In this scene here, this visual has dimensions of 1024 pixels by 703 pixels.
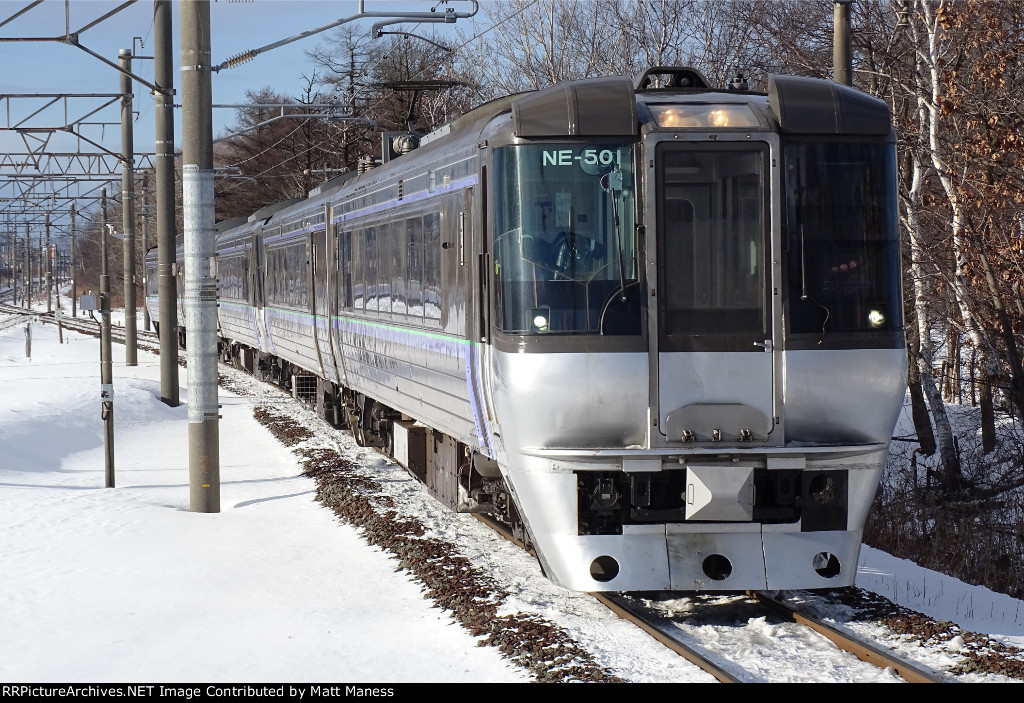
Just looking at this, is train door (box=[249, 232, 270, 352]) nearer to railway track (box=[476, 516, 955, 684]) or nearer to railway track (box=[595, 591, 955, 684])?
railway track (box=[476, 516, 955, 684])

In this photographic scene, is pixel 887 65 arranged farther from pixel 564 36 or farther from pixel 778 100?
pixel 564 36

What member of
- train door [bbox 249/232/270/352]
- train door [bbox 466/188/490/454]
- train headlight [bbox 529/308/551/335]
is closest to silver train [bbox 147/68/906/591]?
train headlight [bbox 529/308/551/335]

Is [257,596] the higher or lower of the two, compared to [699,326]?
lower

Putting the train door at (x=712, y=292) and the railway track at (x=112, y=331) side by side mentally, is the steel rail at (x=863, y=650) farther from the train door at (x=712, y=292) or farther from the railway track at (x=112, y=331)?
the railway track at (x=112, y=331)

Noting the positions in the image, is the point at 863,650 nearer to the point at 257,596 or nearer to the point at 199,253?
the point at 257,596

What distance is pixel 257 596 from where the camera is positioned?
8352 millimetres

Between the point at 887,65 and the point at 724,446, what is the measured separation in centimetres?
1001

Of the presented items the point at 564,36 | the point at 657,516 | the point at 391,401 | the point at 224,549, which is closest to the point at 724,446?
the point at 657,516

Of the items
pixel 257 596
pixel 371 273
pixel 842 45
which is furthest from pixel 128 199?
pixel 257 596

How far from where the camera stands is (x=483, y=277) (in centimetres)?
772

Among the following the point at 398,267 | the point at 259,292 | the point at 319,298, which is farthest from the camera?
the point at 259,292

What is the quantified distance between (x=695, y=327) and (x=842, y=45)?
6.24 metres
